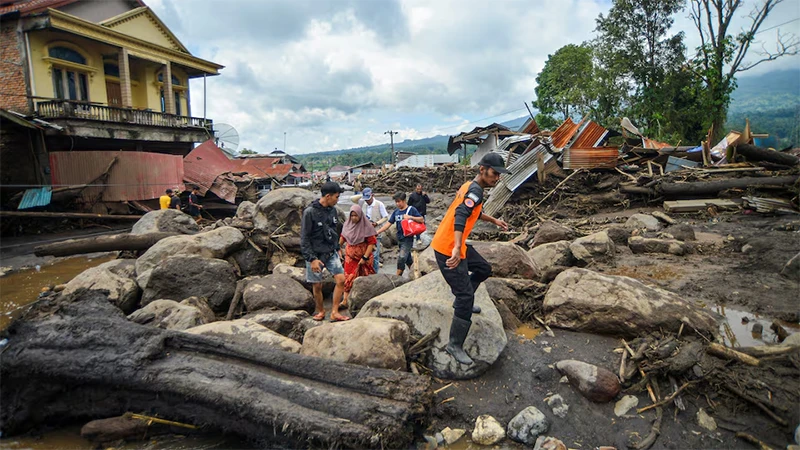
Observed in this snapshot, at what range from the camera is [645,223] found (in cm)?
906

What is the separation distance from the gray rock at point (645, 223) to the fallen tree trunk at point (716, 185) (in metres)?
2.35

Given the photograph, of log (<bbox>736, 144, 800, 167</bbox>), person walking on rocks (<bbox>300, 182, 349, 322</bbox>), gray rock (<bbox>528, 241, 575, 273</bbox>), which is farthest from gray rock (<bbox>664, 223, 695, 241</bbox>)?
person walking on rocks (<bbox>300, 182, 349, 322</bbox>)

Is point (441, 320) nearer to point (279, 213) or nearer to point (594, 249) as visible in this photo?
point (594, 249)

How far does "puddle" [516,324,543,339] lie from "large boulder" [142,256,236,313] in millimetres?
4252

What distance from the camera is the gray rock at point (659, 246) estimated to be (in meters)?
6.83

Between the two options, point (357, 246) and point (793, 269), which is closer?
point (793, 269)

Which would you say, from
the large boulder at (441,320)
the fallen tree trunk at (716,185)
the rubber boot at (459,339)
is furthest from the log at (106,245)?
the fallen tree trunk at (716,185)

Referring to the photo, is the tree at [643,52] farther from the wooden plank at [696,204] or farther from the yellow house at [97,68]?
the yellow house at [97,68]

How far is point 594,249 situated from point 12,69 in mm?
20557

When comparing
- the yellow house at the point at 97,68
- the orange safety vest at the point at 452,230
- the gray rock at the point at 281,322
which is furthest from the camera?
the yellow house at the point at 97,68

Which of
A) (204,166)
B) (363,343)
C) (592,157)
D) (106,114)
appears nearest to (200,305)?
(363,343)

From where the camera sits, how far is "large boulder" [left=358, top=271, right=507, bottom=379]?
3873 mm

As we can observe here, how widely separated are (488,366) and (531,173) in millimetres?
11093

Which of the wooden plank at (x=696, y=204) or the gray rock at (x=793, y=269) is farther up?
the wooden plank at (x=696, y=204)
